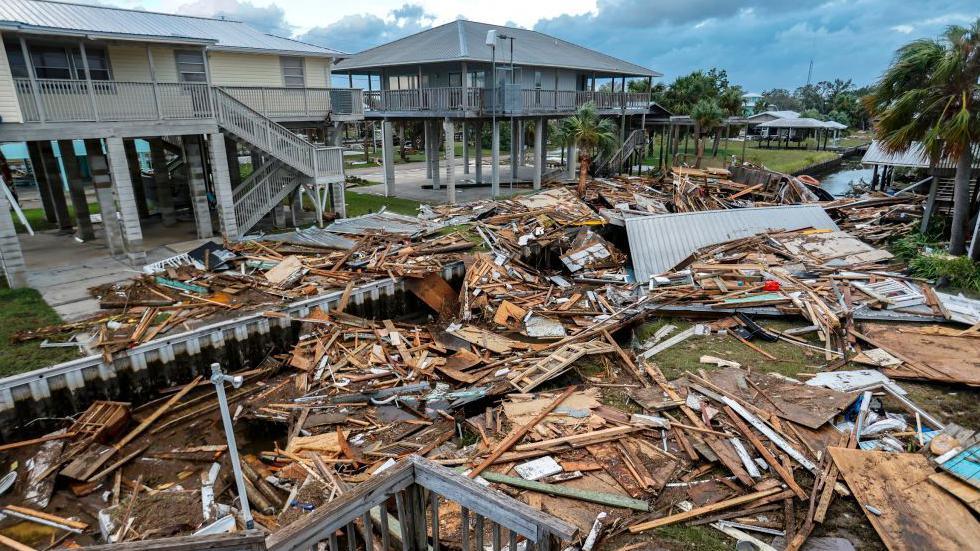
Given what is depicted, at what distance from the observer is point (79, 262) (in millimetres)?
16812

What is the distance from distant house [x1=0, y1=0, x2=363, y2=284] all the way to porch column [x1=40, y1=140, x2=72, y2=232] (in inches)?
1.8

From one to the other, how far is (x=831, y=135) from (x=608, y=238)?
74005 mm

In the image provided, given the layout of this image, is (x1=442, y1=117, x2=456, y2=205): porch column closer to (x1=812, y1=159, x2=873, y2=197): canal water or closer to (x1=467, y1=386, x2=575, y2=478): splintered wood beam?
(x1=467, y1=386, x2=575, y2=478): splintered wood beam

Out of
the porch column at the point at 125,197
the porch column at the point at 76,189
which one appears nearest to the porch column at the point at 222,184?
the porch column at the point at 125,197

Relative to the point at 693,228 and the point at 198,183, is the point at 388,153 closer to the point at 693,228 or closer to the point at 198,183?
the point at 198,183

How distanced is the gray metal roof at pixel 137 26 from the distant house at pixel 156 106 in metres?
0.05

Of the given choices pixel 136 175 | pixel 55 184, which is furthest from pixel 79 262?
pixel 136 175

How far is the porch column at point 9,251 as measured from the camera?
45.3 ft

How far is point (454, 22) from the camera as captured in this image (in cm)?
3266

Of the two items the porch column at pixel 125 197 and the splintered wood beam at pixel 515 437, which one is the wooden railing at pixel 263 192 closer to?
the porch column at pixel 125 197

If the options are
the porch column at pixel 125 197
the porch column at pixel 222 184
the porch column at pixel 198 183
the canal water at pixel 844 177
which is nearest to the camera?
the porch column at pixel 125 197

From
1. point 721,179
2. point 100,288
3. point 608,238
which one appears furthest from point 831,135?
point 100,288

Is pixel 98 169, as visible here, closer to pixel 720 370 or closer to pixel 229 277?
pixel 229 277

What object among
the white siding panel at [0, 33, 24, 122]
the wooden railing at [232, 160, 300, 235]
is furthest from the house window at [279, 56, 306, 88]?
the white siding panel at [0, 33, 24, 122]
